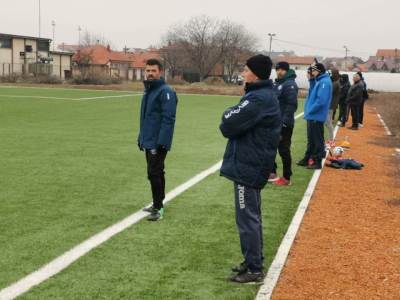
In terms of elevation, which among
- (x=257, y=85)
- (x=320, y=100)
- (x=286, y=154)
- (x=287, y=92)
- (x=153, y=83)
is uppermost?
(x=257, y=85)

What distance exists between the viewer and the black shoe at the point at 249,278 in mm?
4591

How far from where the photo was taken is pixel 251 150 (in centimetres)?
443

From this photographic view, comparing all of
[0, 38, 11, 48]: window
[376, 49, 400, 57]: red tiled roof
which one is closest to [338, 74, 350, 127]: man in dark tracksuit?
[0, 38, 11, 48]: window

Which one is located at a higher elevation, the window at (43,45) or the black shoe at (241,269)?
the window at (43,45)

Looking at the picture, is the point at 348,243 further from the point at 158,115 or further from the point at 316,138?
the point at 316,138

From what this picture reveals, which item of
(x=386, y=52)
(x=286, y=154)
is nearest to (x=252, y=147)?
(x=286, y=154)

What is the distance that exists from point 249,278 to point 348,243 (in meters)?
1.70

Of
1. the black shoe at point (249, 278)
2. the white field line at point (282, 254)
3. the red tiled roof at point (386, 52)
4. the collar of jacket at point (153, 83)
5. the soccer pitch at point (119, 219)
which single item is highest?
the red tiled roof at point (386, 52)

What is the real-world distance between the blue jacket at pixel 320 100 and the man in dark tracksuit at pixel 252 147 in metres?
5.49

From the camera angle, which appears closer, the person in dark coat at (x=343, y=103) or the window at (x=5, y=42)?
the person in dark coat at (x=343, y=103)

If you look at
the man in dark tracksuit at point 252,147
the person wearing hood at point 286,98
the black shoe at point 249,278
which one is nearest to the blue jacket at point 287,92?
the person wearing hood at point 286,98

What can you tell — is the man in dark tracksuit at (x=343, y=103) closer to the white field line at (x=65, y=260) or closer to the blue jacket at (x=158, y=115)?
the white field line at (x=65, y=260)

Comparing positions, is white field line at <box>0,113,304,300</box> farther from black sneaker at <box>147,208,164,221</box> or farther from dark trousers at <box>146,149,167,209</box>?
dark trousers at <box>146,149,167,209</box>

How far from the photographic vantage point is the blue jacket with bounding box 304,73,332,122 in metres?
9.79
